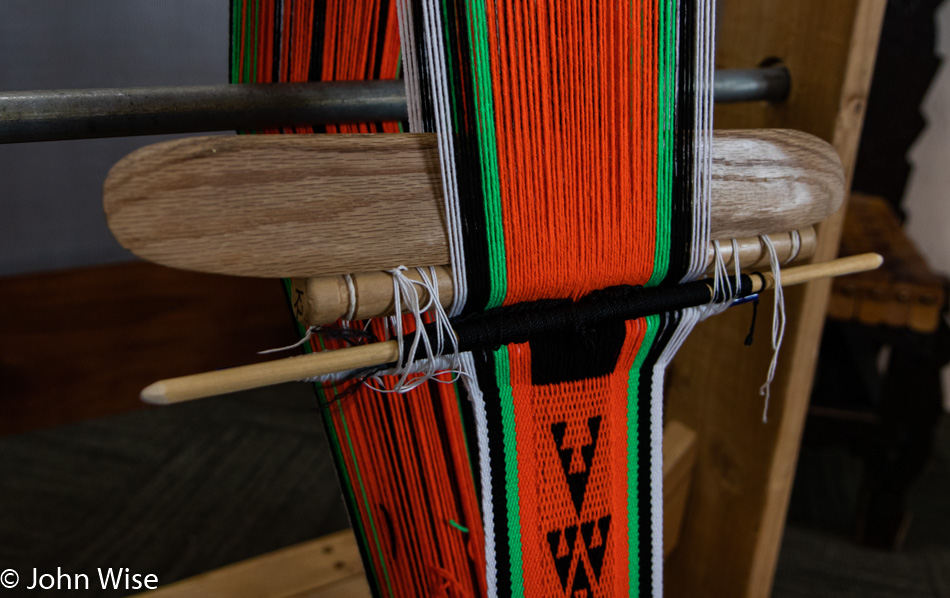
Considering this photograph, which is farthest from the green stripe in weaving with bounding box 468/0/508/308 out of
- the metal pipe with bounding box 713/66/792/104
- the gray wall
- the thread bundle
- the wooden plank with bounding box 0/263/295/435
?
the wooden plank with bounding box 0/263/295/435

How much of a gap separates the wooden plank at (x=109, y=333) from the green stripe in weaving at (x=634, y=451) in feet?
4.28

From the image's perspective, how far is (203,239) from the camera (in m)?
0.35

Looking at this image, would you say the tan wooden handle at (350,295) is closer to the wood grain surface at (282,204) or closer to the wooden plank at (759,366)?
the wood grain surface at (282,204)

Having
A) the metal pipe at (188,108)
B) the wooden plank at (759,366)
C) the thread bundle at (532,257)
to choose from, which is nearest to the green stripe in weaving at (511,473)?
the thread bundle at (532,257)

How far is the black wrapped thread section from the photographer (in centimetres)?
45

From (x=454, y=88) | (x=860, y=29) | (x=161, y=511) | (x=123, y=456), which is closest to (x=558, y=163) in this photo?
(x=454, y=88)

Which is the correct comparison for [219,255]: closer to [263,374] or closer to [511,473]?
[263,374]

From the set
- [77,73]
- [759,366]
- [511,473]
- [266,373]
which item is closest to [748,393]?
[759,366]

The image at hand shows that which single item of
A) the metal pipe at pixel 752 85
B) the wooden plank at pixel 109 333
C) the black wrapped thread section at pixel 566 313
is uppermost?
→ the metal pipe at pixel 752 85

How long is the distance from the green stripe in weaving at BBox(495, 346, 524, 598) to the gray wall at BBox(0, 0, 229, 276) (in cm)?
129

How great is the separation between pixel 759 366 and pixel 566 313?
535 mm

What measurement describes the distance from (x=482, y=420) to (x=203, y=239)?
24 cm

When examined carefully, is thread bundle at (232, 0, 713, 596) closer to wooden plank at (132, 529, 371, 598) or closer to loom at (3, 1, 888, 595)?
loom at (3, 1, 888, 595)

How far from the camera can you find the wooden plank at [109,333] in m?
1.60
